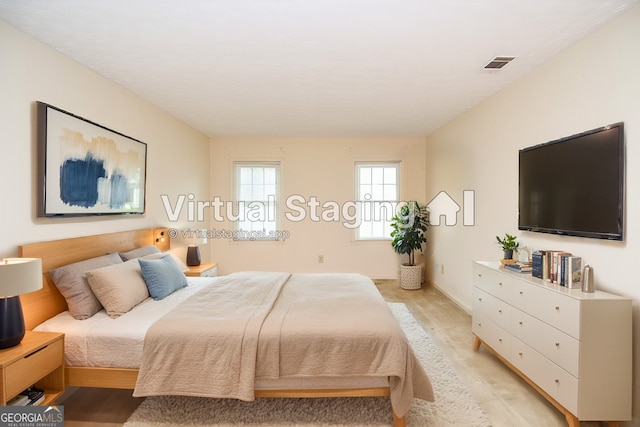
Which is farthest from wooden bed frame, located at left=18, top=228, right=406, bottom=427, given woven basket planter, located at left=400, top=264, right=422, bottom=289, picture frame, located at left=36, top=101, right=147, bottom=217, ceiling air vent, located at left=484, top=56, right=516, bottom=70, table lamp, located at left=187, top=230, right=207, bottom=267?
woven basket planter, located at left=400, top=264, right=422, bottom=289

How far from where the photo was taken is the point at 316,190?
5605mm

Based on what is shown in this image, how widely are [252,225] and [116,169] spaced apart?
2785 mm

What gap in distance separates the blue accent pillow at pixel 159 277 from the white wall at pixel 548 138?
125 inches

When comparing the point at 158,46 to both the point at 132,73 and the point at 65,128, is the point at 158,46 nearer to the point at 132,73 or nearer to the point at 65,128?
the point at 132,73

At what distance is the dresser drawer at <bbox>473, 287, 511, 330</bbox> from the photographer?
2.55 m

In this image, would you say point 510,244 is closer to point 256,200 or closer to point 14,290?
point 14,290

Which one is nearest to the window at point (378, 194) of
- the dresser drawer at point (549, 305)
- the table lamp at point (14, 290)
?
the dresser drawer at point (549, 305)

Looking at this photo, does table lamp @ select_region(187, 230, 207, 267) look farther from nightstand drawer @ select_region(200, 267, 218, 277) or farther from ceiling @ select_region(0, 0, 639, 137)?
ceiling @ select_region(0, 0, 639, 137)

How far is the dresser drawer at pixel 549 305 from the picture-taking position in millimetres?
1905

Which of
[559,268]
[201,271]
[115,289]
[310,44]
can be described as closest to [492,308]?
[559,268]

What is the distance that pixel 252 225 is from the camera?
566cm

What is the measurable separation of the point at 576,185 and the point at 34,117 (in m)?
3.83

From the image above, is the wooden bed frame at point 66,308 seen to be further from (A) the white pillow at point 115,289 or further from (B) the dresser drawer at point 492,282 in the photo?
(B) the dresser drawer at point 492,282

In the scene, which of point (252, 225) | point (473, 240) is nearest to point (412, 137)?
point (473, 240)
